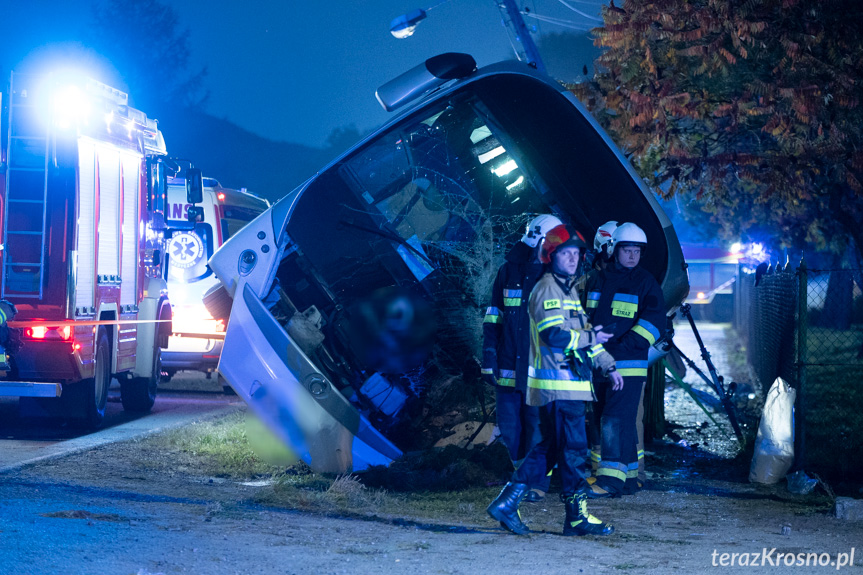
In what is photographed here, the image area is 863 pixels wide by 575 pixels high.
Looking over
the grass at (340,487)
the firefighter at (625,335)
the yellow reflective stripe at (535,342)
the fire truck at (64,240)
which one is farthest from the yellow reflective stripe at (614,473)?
the fire truck at (64,240)

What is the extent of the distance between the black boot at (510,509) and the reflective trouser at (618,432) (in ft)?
3.86

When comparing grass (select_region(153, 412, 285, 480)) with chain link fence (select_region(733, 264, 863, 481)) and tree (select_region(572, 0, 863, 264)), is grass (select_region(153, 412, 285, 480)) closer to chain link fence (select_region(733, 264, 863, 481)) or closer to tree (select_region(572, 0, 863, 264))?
chain link fence (select_region(733, 264, 863, 481))

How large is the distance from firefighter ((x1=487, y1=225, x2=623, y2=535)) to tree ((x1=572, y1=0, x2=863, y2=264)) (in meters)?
3.14

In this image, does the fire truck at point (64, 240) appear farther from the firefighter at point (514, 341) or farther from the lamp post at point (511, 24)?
the lamp post at point (511, 24)

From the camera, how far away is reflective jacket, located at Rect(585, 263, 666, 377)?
6.84m

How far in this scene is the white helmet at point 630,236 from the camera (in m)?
6.92

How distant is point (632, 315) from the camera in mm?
6879

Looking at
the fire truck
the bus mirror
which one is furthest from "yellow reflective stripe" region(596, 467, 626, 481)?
the bus mirror

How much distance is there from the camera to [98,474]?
7473mm

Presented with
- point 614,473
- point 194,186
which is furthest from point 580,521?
point 194,186

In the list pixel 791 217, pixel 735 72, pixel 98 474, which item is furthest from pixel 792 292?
pixel 791 217

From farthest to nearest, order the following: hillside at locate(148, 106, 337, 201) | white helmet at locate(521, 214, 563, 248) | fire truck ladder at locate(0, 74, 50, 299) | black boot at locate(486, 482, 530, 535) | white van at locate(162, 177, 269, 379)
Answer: hillside at locate(148, 106, 337, 201) → white van at locate(162, 177, 269, 379) → fire truck ladder at locate(0, 74, 50, 299) → white helmet at locate(521, 214, 563, 248) → black boot at locate(486, 482, 530, 535)

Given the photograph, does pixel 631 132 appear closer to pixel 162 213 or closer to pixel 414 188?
pixel 414 188

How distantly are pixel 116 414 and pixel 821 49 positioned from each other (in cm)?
809
